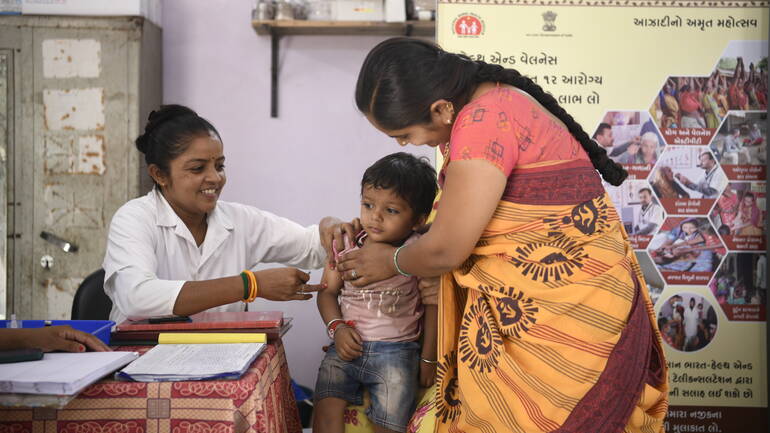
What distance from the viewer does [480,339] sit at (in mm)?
1613

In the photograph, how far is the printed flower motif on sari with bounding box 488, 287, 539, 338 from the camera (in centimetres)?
154

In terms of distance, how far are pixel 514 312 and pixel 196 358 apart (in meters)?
0.75

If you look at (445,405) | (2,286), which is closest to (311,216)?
(2,286)

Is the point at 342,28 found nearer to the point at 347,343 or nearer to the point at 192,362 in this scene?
the point at 347,343

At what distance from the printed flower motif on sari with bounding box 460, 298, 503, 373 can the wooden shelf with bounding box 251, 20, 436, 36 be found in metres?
2.51

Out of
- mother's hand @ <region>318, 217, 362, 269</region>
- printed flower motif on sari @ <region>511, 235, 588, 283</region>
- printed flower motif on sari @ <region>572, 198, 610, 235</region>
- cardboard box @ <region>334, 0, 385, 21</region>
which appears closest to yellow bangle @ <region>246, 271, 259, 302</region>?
mother's hand @ <region>318, 217, 362, 269</region>

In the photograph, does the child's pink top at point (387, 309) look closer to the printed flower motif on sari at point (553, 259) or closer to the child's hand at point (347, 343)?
the child's hand at point (347, 343)

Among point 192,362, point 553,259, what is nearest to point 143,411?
point 192,362

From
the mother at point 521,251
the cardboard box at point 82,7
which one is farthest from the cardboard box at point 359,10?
the mother at point 521,251

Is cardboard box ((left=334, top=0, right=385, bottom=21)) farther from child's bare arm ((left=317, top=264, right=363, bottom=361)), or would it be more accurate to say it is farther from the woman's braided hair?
the woman's braided hair

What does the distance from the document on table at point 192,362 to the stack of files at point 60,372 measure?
0.04 m

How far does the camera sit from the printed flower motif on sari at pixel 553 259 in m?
1.53

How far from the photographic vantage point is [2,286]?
363 cm

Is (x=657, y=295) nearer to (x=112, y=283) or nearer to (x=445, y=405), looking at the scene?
(x=445, y=405)
